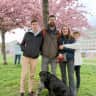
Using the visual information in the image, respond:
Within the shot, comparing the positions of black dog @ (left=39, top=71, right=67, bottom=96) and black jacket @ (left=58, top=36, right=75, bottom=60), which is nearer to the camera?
black dog @ (left=39, top=71, right=67, bottom=96)

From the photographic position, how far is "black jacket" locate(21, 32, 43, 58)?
32.9 ft

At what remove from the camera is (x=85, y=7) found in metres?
27.1

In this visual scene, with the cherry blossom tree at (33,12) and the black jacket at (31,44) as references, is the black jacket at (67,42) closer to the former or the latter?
the black jacket at (31,44)

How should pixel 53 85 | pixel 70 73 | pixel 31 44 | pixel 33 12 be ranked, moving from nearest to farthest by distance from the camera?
1. pixel 53 85
2. pixel 31 44
3. pixel 70 73
4. pixel 33 12

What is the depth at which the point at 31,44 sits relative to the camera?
10.0 metres

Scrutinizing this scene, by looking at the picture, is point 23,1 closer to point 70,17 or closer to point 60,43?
point 70,17

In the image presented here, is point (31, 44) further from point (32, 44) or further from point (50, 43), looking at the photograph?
point (50, 43)

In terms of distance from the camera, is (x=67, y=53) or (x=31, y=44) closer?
(x=31, y=44)

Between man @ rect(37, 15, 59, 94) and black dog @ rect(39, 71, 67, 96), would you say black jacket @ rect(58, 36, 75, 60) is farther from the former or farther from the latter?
black dog @ rect(39, 71, 67, 96)

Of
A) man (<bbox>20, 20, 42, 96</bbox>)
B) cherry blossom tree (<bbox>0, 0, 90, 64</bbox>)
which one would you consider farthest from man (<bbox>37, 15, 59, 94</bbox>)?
cherry blossom tree (<bbox>0, 0, 90, 64</bbox>)

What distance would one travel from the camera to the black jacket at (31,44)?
32.9 feet

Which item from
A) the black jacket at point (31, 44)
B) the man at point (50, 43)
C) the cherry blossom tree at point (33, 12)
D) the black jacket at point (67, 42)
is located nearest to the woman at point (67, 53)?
the black jacket at point (67, 42)

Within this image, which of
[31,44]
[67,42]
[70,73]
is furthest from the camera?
[70,73]

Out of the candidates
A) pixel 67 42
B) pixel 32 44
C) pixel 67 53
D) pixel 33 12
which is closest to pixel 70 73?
pixel 67 53
